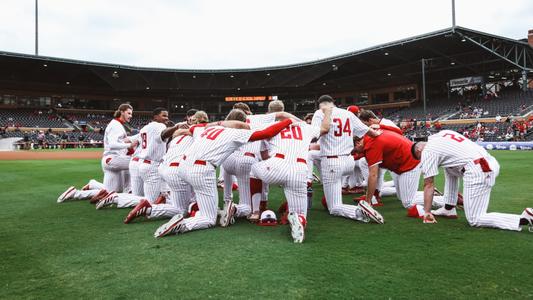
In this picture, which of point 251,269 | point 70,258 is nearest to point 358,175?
point 251,269

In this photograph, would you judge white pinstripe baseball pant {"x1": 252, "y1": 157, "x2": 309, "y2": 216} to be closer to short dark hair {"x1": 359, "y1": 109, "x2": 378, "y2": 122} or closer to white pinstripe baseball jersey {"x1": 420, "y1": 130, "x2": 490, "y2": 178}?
white pinstripe baseball jersey {"x1": 420, "y1": 130, "x2": 490, "y2": 178}

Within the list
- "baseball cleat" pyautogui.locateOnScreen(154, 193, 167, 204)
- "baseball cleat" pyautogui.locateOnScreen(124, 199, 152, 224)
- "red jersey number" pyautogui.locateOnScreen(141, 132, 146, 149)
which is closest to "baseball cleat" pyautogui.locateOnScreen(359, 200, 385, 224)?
"baseball cleat" pyautogui.locateOnScreen(124, 199, 152, 224)

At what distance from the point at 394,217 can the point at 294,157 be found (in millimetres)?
1655

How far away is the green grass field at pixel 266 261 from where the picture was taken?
2307mm

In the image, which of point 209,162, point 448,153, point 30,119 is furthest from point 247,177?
point 30,119

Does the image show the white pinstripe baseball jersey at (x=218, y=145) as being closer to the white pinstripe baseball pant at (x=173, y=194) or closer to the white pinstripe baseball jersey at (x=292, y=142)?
the white pinstripe baseball jersey at (x=292, y=142)

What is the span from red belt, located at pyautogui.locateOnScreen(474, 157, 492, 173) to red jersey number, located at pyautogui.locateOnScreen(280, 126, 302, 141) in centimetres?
200

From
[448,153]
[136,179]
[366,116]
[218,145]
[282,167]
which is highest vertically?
[366,116]

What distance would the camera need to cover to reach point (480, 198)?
380 centimetres

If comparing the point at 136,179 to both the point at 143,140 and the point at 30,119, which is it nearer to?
the point at 143,140

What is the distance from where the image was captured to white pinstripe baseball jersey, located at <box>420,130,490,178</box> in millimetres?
3924

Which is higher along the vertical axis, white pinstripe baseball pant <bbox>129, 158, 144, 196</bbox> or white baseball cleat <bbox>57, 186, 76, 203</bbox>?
white pinstripe baseball pant <bbox>129, 158, 144, 196</bbox>

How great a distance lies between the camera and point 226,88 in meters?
43.4

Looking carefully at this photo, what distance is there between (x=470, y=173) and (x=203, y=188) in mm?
3025
